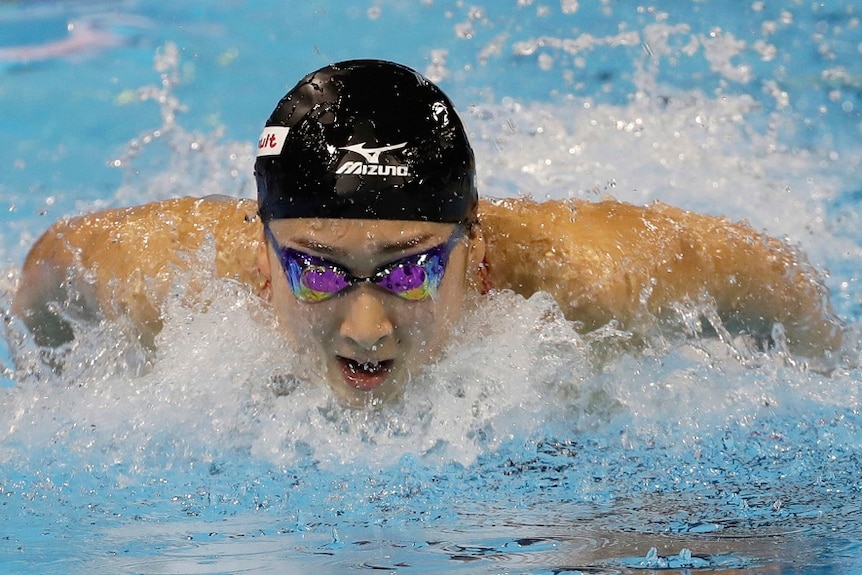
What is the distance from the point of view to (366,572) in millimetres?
1956

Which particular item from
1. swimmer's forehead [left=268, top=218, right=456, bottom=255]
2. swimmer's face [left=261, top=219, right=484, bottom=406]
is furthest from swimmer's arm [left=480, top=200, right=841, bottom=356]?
swimmer's forehead [left=268, top=218, right=456, bottom=255]

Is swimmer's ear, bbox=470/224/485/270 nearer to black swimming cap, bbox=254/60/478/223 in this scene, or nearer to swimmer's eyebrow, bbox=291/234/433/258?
black swimming cap, bbox=254/60/478/223

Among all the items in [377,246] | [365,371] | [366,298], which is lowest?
[365,371]

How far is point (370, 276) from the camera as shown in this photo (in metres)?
2.31

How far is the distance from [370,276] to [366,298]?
0.05 metres

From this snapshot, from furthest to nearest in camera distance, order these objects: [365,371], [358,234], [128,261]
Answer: [128,261], [365,371], [358,234]

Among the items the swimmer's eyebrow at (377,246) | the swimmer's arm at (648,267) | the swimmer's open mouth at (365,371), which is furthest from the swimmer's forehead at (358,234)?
the swimmer's arm at (648,267)

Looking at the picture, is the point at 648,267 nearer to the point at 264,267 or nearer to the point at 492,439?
the point at 492,439

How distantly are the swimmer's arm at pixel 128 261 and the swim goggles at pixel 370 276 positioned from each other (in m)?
0.36

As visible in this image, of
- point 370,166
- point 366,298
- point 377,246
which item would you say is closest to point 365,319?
point 366,298

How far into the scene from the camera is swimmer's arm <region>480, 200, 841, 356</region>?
268 cm

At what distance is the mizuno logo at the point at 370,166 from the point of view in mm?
2312

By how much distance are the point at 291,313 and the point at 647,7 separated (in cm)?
376

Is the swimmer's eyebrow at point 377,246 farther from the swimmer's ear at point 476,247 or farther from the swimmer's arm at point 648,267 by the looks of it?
the swimmer's arm at point 648,267
